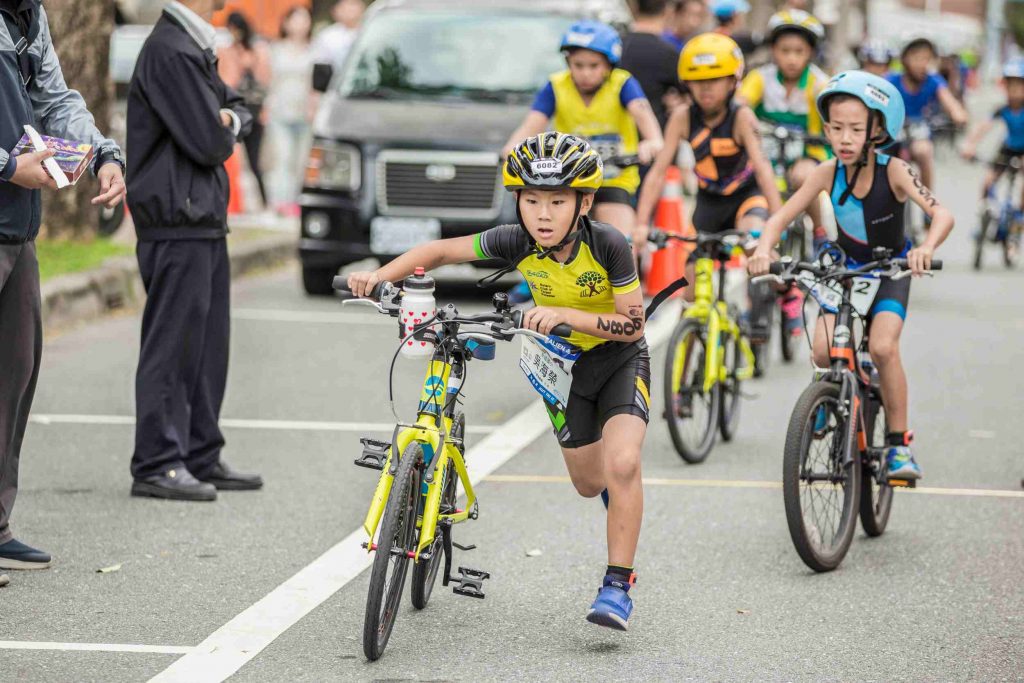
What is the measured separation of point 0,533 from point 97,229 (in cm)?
850

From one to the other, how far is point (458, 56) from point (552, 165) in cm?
892

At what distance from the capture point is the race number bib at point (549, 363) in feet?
18.5

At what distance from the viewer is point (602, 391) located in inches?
223

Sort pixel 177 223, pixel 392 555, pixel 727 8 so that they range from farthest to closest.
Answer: pixel 727 8, pixel 177 223, pixel 392 555

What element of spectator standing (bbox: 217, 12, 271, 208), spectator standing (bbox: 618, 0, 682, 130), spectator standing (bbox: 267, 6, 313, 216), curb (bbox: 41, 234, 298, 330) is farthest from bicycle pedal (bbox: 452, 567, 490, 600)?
spectator standing (bbox: 267, 6, 313, 216)

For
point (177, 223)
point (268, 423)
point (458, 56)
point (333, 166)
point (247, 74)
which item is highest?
point (458, 56)

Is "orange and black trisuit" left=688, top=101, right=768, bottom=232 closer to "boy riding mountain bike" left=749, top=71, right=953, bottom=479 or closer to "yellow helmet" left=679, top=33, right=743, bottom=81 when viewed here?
"yellow helmet" left=679, top=33, right=743, bottom=81

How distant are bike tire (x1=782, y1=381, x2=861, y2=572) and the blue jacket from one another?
2.70 meters

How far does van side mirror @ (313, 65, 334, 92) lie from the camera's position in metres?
13.4

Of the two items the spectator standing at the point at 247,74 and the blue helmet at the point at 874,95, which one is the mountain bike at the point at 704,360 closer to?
the blue helmet at the point at 874,95

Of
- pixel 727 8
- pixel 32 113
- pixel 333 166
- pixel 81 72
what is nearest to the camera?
pixel 32 113

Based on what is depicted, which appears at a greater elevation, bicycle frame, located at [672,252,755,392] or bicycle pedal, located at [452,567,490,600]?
bicycle frame, located at [672,252,755,392]

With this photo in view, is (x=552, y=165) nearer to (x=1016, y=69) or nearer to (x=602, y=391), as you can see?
(x=602, y=391)

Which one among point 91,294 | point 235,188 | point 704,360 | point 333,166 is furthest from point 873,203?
point 235,188
